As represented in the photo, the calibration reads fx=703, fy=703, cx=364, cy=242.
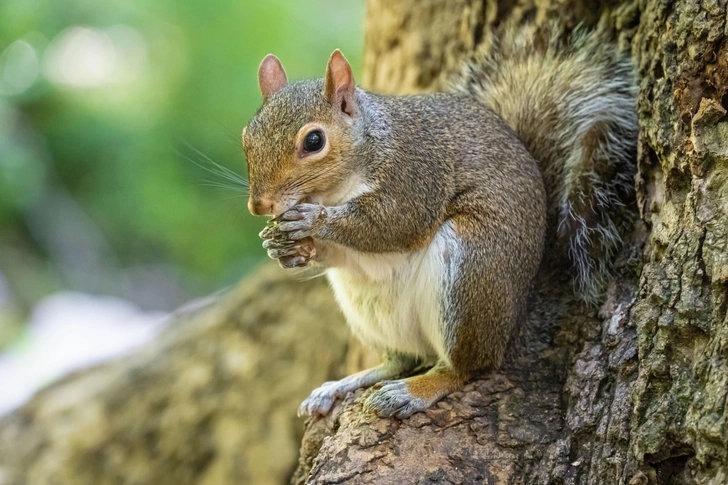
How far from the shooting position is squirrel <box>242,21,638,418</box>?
4.77 feet

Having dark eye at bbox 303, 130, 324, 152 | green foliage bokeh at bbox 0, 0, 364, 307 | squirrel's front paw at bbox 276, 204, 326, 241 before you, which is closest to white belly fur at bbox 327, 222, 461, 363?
squirrel's front paw at bbox 276, 204, 326, 241

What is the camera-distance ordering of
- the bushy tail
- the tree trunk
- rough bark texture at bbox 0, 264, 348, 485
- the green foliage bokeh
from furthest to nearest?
the green foliage bokeh → rough bark texture at bbox 0, 264, 348, 485 → the bushy tail → the tree trunk

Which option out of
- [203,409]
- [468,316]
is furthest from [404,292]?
[203,409]

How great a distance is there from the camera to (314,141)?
1449 mm

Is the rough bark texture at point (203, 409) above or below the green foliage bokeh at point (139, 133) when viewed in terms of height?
below

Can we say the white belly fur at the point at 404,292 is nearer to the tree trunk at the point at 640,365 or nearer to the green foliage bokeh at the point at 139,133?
the tree trunk at the point at 640,365

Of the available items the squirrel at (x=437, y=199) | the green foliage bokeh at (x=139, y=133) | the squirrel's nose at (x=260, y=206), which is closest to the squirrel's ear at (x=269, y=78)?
the squirrel at (x=437, y=199)

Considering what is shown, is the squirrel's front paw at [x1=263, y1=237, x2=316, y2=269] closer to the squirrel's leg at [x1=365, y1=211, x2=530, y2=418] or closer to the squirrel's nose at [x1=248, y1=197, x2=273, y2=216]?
the squirrel's nose at [x1=248, y1=197, x2=273, y2=216]

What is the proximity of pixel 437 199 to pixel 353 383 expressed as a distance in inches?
19.3

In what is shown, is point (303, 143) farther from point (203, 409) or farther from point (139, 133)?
point (139, 133)

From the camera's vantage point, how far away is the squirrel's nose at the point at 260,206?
140 centimetres

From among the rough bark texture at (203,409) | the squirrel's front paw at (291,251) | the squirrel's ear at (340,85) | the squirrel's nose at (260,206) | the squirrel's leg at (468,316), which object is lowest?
the rough bark texture at (203,409)

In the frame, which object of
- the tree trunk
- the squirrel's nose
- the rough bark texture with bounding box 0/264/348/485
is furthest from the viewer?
the rough bark texture with bounding box 0/264/348/485

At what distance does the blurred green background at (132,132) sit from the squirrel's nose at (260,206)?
1.97 metres
